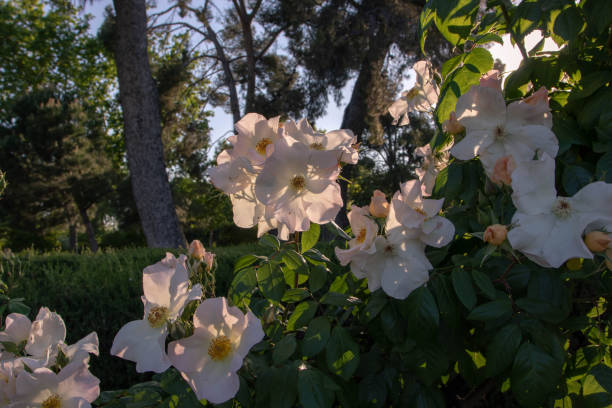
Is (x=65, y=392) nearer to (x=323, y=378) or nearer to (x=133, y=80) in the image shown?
(x=323, y=378)

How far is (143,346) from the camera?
0.89 m

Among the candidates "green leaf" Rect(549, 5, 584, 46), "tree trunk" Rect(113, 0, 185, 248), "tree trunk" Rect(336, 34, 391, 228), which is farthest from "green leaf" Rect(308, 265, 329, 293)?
"tree trunk" Rect(336, 34, 391, 228)

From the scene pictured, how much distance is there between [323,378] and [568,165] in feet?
2.70

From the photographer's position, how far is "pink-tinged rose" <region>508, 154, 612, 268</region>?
732mm

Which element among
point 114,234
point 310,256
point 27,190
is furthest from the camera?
point 114,234

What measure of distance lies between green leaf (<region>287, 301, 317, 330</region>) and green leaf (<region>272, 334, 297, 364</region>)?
A: 0.32ft

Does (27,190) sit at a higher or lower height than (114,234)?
higher

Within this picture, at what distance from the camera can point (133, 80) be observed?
7934 mm

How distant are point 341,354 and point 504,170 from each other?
0.56 metres

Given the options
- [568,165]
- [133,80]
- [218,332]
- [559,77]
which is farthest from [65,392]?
[133,80]

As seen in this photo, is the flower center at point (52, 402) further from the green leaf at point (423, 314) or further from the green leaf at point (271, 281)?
the green leaf at point (423, 314)

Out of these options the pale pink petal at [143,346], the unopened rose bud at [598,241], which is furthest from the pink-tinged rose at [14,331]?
the unopened rose bud at [598,241]

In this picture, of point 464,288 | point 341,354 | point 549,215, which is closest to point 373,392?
point 341,354

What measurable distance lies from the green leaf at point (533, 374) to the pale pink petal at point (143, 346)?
0.73 metres
